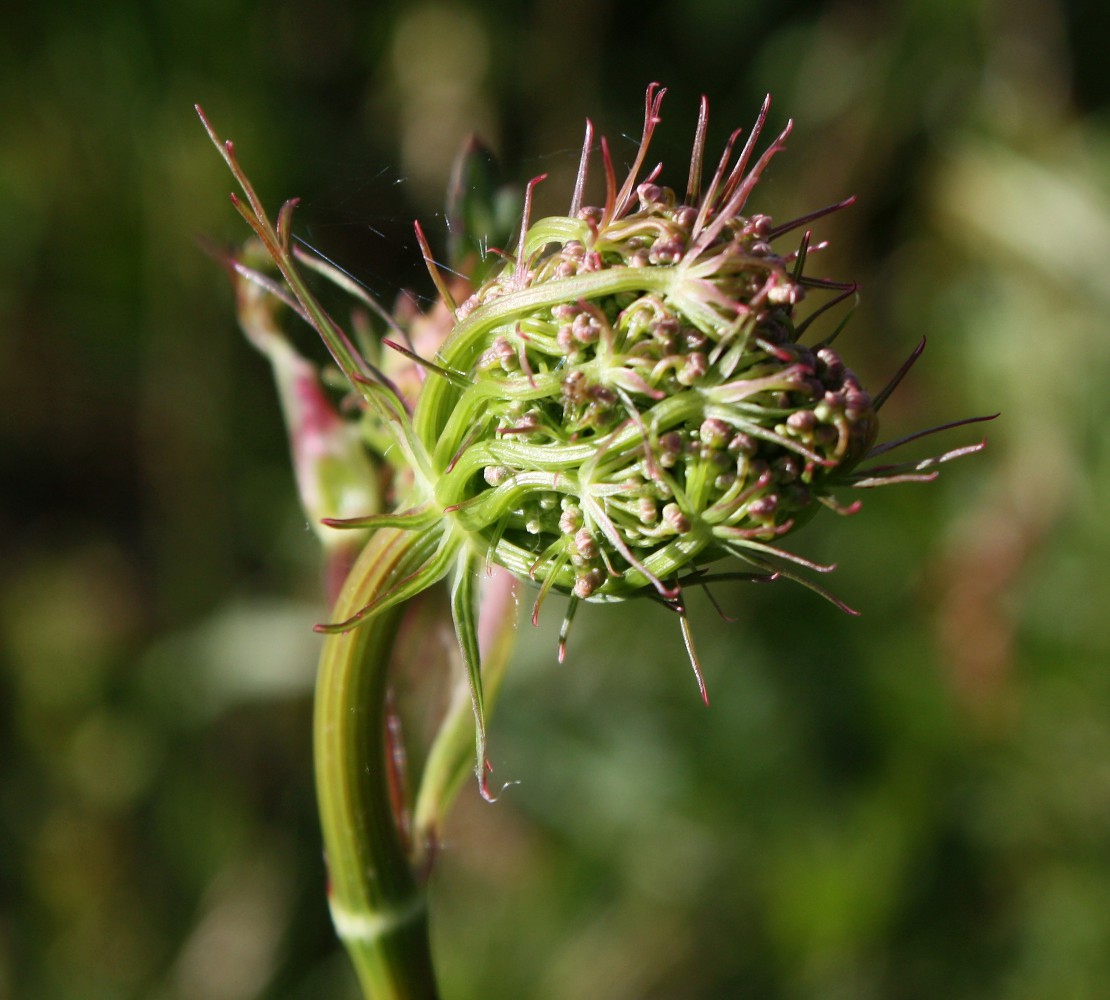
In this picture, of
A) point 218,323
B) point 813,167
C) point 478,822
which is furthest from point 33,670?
point 813,167

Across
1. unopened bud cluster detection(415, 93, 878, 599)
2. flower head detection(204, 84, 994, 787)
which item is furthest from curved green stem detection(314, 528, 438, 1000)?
unopened bud cluster detection(415, 93, 878, 599)

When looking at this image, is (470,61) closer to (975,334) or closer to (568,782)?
(975,334)

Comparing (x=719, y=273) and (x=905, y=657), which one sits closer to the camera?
(x=719, y=273)

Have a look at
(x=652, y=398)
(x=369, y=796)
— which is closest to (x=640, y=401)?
(x=652, y=398)

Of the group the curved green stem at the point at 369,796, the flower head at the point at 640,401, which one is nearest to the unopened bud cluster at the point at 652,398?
the flower head at the point at 640,401

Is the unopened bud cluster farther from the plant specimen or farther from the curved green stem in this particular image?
the curved green stem

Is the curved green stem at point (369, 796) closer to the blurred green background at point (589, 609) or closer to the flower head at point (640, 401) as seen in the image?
the flower head at point (640, 401)
